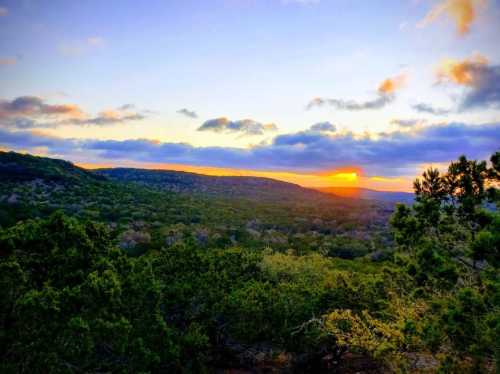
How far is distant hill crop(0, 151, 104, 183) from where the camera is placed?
9914 centimetres

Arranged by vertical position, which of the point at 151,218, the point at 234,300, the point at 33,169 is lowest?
the point at 151,218

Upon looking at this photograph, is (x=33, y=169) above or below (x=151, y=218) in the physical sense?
above

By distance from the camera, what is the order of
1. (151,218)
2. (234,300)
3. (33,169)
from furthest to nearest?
1. (33,169)
2. (151,218)
3. (234,300)

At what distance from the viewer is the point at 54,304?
392 inches

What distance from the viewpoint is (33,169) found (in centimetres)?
10538

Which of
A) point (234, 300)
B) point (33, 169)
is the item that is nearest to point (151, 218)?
point (33, 169)

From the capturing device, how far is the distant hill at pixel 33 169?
325ft

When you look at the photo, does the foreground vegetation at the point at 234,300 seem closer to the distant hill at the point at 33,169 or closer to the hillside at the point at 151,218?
the hillside at the point at 151,218

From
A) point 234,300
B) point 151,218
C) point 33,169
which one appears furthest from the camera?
point 33,169

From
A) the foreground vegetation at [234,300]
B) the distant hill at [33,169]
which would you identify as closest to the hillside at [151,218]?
the distant hill at [33,169]

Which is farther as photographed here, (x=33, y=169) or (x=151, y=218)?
(x=33, y=169)

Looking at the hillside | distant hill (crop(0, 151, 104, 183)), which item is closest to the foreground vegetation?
the hillside

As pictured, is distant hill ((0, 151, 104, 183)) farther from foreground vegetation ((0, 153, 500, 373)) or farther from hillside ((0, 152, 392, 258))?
foreground vegetation ((0, 153, 500, 373))

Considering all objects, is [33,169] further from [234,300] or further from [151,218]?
[234,300]
